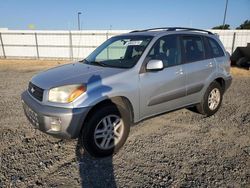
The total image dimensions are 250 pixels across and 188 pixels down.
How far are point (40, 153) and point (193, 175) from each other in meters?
2.28

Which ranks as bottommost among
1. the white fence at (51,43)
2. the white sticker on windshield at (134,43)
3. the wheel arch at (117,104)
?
the white fence at (51,43)

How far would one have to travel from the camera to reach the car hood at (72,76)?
3.12m

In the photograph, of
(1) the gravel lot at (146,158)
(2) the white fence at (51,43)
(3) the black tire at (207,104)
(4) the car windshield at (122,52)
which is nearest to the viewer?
(1) the gravel lot at (146,158)

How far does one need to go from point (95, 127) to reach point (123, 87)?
0.72 meters

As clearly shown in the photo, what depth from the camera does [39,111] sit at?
118 inches

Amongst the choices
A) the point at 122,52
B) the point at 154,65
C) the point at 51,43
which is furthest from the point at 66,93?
the point at 51,43

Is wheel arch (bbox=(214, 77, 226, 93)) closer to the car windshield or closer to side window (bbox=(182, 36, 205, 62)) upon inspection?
side window (bbox=(182, 36, 205, 62))

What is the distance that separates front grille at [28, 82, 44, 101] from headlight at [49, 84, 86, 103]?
22cm

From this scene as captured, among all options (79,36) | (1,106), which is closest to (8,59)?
(79,36)

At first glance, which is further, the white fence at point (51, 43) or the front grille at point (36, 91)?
the white fence at point (51, 43)

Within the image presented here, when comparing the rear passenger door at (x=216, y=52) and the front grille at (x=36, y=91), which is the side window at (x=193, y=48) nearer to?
the rear passenger door at (x=216, y=52)

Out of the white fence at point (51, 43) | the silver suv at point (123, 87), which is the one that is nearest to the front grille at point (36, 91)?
the silver suv at point (123, 87)

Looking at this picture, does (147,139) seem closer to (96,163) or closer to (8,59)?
(96,163)

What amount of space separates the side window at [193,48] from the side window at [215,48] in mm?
300
